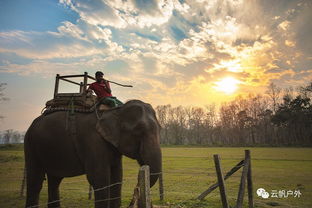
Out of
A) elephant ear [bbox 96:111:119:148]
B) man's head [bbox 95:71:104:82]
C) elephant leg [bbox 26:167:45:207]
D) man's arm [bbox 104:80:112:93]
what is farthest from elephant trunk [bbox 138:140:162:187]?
elephant leg [bbox 26:167:45:207]

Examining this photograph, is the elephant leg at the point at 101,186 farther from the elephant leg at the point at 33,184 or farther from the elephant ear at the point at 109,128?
the elephant leg at the point at 33,184

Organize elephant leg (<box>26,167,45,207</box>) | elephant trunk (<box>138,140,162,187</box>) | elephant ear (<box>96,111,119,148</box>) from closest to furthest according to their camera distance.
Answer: elephant trunk (<box>138,140,162,187</box>) → elephant ear (<box>96,111,119,148</box>) → elephant leg (<box>26,167,45,207</box>)

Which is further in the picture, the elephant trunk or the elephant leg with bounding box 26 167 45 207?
the elephant leg with bounding box 26 167 45 207

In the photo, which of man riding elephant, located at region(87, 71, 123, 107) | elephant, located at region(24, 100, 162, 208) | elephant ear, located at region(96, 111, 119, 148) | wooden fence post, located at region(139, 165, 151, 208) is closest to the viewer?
wooden fence post, located at region(139, 165, 151, 208)

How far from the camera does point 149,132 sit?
494 cm

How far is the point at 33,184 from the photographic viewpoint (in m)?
6.11

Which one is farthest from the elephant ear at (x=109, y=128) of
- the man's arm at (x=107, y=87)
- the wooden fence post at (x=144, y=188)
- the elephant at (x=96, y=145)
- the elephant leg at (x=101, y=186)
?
the wooden fence post at (x=144, y=188)

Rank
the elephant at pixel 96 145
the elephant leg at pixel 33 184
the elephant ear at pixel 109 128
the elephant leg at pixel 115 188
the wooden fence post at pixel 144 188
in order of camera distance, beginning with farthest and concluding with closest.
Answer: the elephant leg at pixel 33 184 < the elephant leg at pixel 115 188 < the elephant ear at pixel 109 128 < the elephant at pixel 96 145 < the wooden fence post at pixel 144 188

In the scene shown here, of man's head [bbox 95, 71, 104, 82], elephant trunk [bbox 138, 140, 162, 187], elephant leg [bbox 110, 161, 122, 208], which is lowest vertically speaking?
elephant leg [bbox 110, 161, 122, 208]

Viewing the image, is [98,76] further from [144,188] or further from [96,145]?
[144,188]

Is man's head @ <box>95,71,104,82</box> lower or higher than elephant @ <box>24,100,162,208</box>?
higher

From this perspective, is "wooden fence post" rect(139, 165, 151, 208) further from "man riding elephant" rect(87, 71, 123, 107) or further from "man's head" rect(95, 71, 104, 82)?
"man's head" rect(95, 71, 104, 82)

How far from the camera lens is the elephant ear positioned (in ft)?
17.3

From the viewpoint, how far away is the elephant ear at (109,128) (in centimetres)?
526
